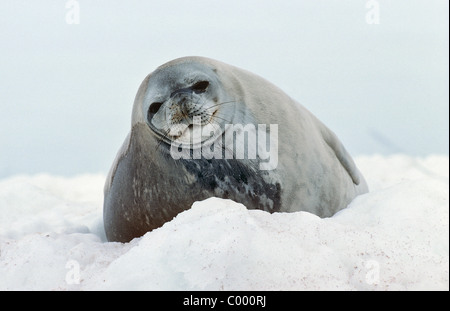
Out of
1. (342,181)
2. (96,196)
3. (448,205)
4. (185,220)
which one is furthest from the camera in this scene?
(96,196)

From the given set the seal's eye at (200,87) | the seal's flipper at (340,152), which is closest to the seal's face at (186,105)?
the seal's eye at (200,87)

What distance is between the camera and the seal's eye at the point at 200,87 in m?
3.20

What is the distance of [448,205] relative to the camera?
10.8 ft

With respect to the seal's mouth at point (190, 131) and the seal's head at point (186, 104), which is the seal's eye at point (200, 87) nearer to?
the seal's head at point (186, 104)

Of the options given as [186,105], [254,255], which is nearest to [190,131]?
[186,105]

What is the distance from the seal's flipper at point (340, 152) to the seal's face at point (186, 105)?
45.0 inches

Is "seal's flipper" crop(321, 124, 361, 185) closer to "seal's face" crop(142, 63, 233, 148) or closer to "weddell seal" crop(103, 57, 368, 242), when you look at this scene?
"weddell seal" crop(103, 57, 368, 242)

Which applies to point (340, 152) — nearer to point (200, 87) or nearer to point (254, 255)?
point (200, 87)

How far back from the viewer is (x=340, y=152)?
424 cm

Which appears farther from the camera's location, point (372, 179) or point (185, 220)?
point (372, 179)

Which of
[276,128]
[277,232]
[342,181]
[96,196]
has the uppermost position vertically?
[276,128]
